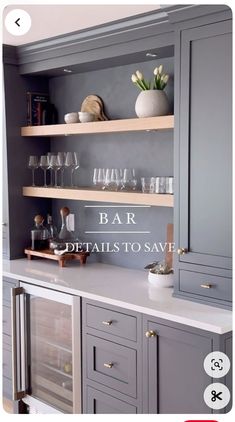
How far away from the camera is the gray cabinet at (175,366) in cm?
237

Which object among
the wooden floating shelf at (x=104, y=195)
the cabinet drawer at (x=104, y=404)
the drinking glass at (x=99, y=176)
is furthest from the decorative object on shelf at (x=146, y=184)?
the cabinet drawer at (x=104, y=404)

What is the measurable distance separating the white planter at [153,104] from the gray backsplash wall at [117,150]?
177 millimetres

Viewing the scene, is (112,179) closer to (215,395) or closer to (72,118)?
(72,118)

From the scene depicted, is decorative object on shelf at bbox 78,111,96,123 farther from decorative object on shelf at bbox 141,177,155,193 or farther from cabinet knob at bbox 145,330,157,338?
cabinet knob at bbox 145,330,157,338

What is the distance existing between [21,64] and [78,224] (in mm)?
1113

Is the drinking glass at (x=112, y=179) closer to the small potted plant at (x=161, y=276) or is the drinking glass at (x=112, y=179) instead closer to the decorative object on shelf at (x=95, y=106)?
the decorative object on shelf at (x=95, y=106)

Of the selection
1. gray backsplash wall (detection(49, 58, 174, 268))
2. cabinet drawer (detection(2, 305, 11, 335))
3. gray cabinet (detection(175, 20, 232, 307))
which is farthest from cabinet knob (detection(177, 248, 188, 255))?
cabinet drawer (detection(2, 305, 11, 335))

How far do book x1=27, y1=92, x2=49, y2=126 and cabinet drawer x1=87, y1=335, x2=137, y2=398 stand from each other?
1630mm

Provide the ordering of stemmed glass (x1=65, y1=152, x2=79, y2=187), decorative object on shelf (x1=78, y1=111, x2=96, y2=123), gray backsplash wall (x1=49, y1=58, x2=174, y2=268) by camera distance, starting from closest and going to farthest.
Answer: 1. gray backsplash wall (x1=49, y1=58, x2=174, y2=268)
2. decorative object on shelf (x1=78, y1=111, x2=96, y2=123)
3. stemmed glass (x1=65, y1=152, x2=79, y2=187)

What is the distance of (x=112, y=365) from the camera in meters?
2.77

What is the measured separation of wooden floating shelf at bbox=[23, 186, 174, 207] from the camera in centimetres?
289

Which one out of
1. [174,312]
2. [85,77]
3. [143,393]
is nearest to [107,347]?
[143,393]

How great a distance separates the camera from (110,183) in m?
3.34

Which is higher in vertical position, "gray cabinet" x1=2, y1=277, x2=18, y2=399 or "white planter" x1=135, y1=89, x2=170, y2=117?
"white planter" x1=135, y1=89, x2=170, y2=117
